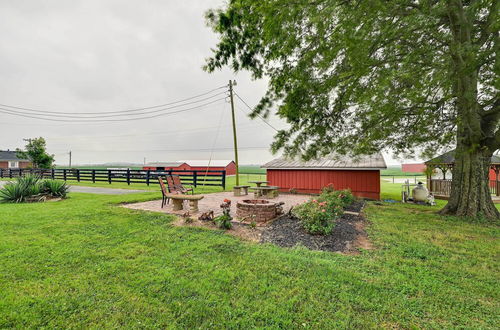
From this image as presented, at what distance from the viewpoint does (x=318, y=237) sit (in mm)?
4250

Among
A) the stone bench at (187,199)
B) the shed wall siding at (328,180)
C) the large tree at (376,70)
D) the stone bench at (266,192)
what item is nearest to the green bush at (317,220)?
the large tree at (376,70)

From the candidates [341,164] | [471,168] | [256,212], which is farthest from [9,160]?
[471,168]

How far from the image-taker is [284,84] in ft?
19.2

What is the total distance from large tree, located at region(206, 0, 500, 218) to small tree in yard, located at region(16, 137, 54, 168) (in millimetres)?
29930

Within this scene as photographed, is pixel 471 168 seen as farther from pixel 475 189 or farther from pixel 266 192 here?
pixel 266 192

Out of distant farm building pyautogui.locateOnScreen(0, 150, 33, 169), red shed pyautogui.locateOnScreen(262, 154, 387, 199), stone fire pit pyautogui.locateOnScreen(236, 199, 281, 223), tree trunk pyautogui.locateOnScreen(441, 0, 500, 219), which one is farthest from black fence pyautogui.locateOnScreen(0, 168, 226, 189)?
distant farm building pyautogui.locateOnScreen(0, 150, 33, 169)

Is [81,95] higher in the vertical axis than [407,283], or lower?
higher

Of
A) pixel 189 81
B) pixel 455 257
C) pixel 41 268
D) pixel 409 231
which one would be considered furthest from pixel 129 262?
pixel 189 81

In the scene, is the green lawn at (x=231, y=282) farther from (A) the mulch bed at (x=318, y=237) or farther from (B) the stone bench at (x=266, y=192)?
(B) the stone bench at (x=266, y=192)

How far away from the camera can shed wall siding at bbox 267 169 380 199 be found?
11.3 meters

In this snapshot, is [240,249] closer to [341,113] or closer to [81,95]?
[341,113]

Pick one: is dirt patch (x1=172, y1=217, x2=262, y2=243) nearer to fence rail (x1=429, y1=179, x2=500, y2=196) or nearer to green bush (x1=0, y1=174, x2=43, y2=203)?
green bush (x1=0, y1=174, x2=43, y2=203)

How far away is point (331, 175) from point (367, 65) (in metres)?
8.26

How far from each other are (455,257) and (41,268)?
6137 mm
